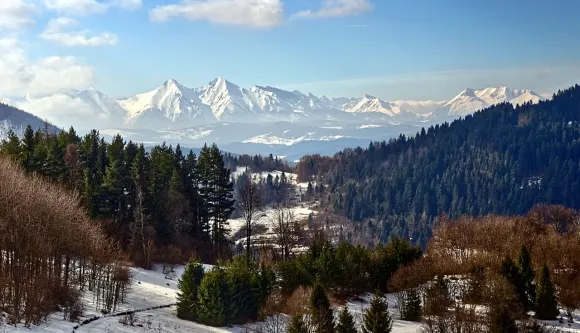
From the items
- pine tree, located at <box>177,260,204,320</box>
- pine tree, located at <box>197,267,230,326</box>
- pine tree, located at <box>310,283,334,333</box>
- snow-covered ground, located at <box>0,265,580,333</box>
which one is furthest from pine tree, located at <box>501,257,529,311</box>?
pine tree, located at <box>177,260,204,320</box>

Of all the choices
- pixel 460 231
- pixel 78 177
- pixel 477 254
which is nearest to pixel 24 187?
pixel 78 177

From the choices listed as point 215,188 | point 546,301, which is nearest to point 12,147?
point 215,188

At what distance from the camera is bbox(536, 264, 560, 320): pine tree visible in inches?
1507

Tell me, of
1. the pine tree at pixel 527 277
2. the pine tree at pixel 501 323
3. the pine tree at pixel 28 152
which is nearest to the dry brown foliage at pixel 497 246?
the pine tree at pixel 527 277

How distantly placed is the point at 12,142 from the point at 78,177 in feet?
29.2

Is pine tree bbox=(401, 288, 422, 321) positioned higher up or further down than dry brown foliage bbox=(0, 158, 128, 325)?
further down

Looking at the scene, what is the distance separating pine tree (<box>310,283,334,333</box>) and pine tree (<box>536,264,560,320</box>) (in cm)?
1697

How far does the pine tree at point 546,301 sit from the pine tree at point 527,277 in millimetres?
2070

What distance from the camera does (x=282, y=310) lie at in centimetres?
4228

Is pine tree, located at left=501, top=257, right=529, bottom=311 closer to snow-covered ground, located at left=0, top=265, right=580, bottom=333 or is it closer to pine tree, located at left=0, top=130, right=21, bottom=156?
snow-covered ground, located at left=0, top=265, right=580, bottom=333

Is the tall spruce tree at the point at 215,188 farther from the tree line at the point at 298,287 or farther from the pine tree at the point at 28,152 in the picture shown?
the pine tree at the point at 28,152

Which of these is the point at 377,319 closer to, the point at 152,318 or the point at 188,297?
the point at 188,297

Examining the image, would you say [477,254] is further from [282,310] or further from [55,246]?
[55,246]

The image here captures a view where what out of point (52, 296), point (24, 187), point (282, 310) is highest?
point (24, 187)
